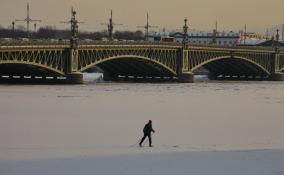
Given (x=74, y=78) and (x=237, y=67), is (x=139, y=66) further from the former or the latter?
(x=237, y=67)

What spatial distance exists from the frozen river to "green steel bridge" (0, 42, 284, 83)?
55.3ft

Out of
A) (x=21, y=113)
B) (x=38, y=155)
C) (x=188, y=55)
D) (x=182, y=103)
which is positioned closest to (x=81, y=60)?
(x=188, y=55)

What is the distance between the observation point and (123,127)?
29.8 meters

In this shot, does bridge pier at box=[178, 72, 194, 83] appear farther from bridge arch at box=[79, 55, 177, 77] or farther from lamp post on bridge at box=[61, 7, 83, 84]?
lamp post on bridge at box=[61, 7, 83, 84]

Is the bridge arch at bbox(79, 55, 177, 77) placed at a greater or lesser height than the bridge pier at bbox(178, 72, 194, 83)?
greater

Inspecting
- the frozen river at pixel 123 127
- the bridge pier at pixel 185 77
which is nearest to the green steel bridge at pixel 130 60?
the bridge pier at pixel 185 77

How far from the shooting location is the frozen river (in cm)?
2311

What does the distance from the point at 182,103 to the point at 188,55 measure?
4464 centimetres

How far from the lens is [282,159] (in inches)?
830

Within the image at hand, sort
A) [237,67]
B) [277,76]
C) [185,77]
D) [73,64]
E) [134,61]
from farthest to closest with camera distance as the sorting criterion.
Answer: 1. [277,76]
2. [237,67]
3. [185,77]
4. [134,61]
5. [73,64]

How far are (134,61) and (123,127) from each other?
57.0 meters

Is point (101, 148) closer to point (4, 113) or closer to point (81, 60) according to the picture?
point (4, 113)

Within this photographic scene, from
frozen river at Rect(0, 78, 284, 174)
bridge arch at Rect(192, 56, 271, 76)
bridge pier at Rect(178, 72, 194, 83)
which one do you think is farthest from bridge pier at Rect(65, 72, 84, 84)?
bridge arch at Rect(192, 56, 271, 76)

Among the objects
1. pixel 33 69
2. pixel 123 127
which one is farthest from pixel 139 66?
pixel 123 127
